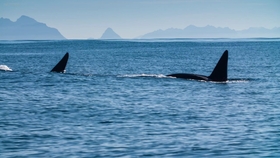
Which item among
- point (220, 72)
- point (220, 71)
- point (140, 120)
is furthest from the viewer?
point (220, 72)

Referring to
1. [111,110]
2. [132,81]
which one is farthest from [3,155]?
[132,81]

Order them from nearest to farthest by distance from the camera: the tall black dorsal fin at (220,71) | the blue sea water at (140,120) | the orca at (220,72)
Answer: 1. the blue sea water at (140,120)
2. the orca at (220,72)
3. the tall black dorsal fin at (220,71)

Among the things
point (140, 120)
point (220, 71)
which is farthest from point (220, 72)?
point (140, 120)

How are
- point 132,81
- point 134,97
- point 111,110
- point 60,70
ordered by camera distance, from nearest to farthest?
point 111,110 < point 134,97 < point 132,81 < point 60,70

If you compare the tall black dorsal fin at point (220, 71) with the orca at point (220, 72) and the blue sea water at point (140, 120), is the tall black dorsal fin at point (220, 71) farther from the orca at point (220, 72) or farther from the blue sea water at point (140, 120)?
the blue sea water at point (140, 120)

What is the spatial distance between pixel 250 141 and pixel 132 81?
24685 millimetres

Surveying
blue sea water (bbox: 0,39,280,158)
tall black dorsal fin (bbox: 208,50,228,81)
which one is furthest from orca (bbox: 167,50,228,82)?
blue sea water (bbox: 0,39,280,158)

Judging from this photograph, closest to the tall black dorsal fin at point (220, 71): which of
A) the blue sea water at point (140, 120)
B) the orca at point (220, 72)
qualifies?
the orca at point (220, 72)

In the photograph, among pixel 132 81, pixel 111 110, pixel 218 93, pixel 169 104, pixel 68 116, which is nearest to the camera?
pixel 68 116

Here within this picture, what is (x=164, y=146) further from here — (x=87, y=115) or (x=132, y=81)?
→ (x=132, y=81)

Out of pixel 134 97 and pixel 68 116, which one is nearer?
pixel 68 116

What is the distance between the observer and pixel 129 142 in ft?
60.3

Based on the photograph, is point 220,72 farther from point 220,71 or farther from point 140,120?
point 140,120

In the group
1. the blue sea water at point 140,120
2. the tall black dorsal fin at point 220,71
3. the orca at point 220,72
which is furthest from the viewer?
the tall black dorsal fin at point 220,71
